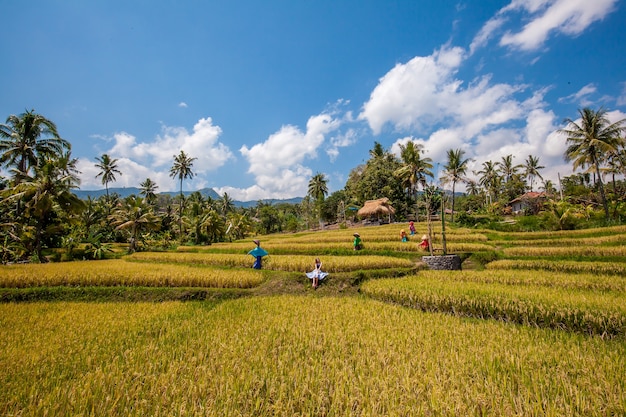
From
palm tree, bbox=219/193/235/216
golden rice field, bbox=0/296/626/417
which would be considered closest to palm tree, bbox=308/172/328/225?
palm tree, bbox=219/193/235/216

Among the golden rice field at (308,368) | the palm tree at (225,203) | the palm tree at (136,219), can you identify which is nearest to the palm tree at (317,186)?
the palm tree at (225,203)

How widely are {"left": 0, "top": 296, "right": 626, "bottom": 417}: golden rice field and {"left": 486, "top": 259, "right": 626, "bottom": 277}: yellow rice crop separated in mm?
7225

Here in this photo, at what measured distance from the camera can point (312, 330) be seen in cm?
543

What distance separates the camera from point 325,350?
15.0 ft

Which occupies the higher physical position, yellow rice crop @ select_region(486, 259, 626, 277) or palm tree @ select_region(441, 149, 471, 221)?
palm tree @ select_region(441, 149, 471, 221)

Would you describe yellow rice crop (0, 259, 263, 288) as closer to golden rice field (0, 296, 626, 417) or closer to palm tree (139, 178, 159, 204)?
golden rice field (0, 296, 626, 417)

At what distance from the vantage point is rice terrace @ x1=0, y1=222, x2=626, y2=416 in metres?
3.11

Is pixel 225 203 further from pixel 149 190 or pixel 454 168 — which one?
pixel 454 168

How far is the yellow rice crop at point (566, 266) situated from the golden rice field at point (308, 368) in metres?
7.23

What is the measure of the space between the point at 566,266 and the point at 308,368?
12.1 meters

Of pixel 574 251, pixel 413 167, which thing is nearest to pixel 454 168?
pixel 413 167

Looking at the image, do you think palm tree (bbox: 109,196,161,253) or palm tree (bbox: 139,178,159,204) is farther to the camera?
palm tree (bbox: 139,178,159,204)

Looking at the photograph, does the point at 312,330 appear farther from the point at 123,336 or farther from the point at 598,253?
the point at 598,253

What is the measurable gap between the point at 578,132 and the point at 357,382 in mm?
32258
